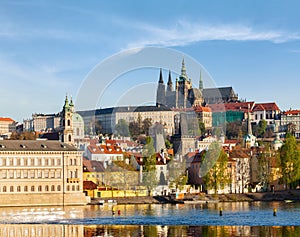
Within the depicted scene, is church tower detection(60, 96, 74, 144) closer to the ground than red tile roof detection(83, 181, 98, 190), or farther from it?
farther from it

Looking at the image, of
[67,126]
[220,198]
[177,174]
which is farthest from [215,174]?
[67,126]

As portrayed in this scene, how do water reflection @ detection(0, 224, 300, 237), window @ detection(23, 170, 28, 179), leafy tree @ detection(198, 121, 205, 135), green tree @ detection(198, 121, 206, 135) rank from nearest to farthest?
water reflection @ detection(0, 224, 300, 237), window @ detection(23, 170, 28, 179), leafy tree @ detection(198, 121, 205, 135), green tree @ detection(198, 121, 206, 135)

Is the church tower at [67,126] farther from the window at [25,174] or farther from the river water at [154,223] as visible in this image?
the river water at [154,223]

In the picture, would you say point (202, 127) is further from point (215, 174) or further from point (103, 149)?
point (215, 174)

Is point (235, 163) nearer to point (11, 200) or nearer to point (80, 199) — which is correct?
point (80, 199)

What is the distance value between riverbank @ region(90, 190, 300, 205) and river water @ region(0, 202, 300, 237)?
50.1 feet

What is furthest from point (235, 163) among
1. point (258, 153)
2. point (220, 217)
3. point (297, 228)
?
point (297, 228)

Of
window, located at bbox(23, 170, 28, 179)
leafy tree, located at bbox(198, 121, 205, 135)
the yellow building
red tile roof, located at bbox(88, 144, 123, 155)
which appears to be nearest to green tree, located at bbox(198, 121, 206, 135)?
leafy tree, located at bbox(198, 121, 205, 135)

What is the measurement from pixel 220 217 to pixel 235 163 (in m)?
48.3

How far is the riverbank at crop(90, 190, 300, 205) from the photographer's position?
97.1 meters

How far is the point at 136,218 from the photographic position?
68750 millimetres

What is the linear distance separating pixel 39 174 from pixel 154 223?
3488 cm

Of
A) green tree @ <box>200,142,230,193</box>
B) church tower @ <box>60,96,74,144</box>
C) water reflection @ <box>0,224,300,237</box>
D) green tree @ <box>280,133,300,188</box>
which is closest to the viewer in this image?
water reflection @ <box>0,224,300,237</box>

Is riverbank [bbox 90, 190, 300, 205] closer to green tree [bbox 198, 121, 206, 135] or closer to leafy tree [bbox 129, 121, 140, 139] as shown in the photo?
leafy tree [bbox 129, 121, 140, 139]
